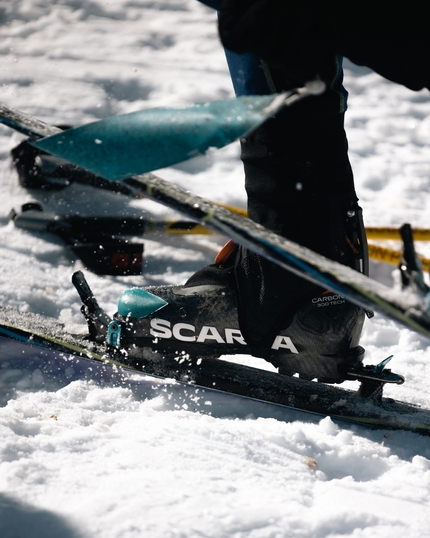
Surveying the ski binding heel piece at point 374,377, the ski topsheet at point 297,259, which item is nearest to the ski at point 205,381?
the ski binding heel piece at point 374,377

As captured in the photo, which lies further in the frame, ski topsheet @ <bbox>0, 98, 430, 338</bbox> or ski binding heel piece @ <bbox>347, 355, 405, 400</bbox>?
ski binding heel piece @ <bbox>347, 355, 405, 400</bbox>

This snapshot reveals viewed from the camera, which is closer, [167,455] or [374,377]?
[167,455]

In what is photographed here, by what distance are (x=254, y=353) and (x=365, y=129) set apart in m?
2.89

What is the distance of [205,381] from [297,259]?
676mm

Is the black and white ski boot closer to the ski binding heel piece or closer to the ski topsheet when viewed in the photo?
the ski binding heel piece

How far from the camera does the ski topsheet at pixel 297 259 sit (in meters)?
1.00

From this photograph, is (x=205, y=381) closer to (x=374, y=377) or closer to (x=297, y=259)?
(x=374, y=377)

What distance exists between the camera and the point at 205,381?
165 cm

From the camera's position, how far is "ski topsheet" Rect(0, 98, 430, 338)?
100 centimetres

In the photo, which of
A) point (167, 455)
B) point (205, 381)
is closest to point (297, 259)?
point (167, 455)

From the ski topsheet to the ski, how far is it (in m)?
0.57

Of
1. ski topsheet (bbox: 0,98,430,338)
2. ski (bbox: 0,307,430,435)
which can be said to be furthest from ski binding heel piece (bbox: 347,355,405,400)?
ski topsheet (bbox: 0,98,430,338)

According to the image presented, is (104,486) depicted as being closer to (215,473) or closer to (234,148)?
(215,473)

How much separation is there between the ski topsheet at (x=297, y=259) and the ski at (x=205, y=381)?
22.6 inches
